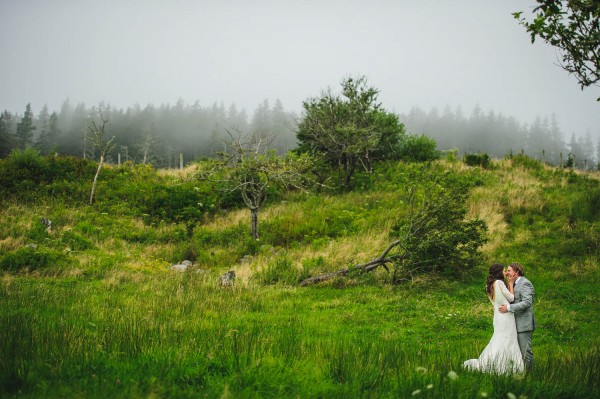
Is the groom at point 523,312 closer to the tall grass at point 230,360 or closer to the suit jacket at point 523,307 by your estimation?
the suit jacket at point 523,307

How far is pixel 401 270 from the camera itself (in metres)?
12.1

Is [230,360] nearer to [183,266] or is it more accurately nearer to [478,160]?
[183,266]

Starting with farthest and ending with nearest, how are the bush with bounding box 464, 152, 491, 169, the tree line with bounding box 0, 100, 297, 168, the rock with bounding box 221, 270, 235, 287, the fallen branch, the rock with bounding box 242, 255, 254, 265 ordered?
the tree line with bounding box 0, 100, 297, 168 < the bush with bounding box 464, 152, 491, 169 < the rock with bounding box 242, 255, 254, 265 < the fallen branch < the rock with bounding box 221, 270, 235, 287

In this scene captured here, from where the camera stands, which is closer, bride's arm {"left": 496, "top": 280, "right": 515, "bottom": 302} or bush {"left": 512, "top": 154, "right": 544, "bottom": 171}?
bride's arm {"left": 496, "top": 280, "right": 515, "bottom": 302}

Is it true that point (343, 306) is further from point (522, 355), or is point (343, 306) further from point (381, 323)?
point (522, 355)

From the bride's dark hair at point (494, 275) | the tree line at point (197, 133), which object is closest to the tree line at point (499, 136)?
the tree line at point (197, 133)

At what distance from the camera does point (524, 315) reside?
18.8ft

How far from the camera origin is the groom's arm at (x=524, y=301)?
5629mm

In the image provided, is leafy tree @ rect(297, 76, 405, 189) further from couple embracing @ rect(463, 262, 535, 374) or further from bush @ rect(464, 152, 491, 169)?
couple embracing @ rect(463, 262, 535, 374)

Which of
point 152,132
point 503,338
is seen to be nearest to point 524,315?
point 503,338

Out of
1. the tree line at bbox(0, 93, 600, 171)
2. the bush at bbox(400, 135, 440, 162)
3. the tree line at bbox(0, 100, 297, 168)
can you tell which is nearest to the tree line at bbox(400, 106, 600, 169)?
the tree line at bbox(0, 93, 600, 171)

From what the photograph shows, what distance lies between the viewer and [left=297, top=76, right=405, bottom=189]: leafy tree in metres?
25.6

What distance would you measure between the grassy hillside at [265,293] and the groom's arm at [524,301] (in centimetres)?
83

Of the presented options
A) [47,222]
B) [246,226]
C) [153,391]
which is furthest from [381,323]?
[47,222]
